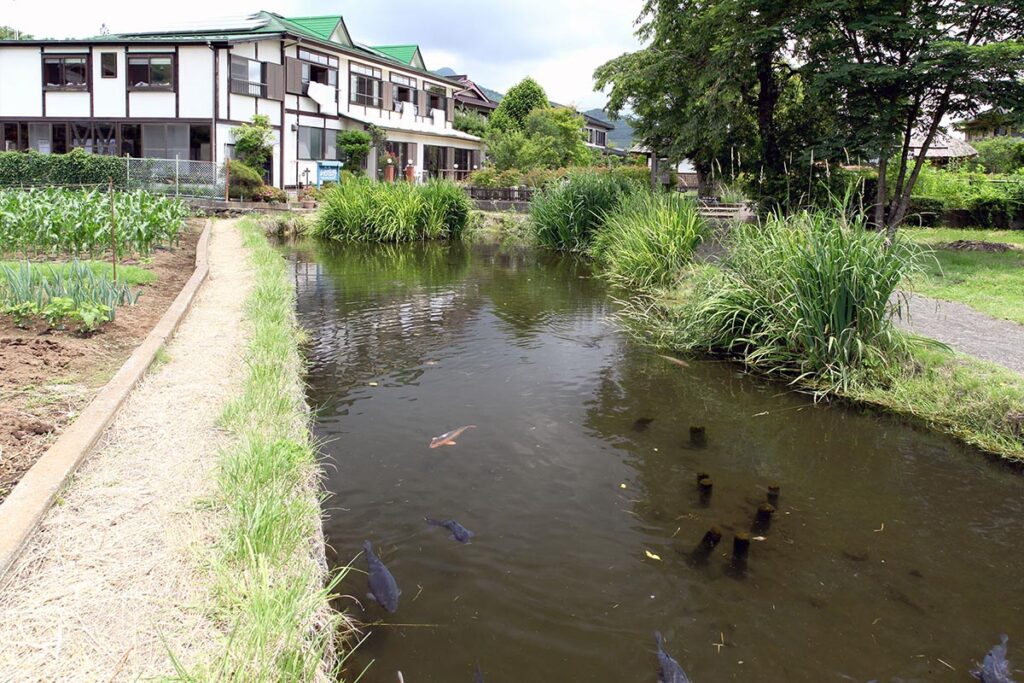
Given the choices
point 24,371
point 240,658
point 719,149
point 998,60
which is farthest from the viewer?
point 719,149

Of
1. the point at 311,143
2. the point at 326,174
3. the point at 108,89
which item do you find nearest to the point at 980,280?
the point at 326,174

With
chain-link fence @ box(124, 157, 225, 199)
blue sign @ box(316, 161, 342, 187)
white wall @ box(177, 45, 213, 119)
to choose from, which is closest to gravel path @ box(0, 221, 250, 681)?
chain-link fence @ box(124, 157, 225, 199)

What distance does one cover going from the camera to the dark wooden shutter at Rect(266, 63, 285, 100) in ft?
103

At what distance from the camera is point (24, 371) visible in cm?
561

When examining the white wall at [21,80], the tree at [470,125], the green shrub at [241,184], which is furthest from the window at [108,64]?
the tree at [470,125]

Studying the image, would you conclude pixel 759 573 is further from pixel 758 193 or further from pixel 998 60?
pixel 758 193

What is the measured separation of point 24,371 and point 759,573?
489 cm

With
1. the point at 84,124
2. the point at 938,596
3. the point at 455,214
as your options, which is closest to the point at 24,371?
the point at 938,596

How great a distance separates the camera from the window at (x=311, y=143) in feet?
112

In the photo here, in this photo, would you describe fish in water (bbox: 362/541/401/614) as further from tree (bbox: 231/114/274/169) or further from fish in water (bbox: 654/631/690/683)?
tree (bbox: 231/114/274/169)

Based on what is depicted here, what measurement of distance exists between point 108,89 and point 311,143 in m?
7.81

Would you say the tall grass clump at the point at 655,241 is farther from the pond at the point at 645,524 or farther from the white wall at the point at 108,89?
the white wall at the point at 108,89

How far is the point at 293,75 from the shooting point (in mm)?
32656

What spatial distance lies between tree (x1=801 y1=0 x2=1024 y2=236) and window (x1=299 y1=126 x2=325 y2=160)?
22.7 m
